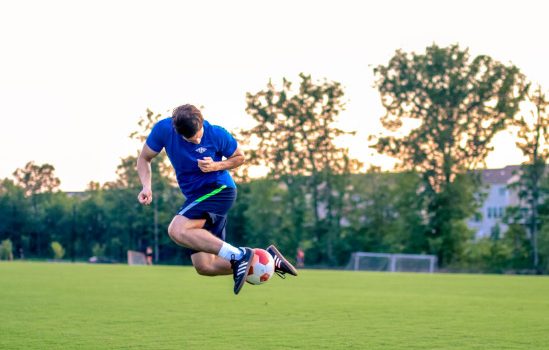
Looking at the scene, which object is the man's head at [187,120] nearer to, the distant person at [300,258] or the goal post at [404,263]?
the goal post at [404,263]

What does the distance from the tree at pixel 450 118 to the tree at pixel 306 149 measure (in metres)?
8.83

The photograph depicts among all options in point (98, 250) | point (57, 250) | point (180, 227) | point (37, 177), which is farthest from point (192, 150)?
point (37, 177)

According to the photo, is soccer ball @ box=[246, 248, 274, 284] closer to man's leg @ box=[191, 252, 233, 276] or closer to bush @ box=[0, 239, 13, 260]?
man's leg @ box=[191, 252, 233, 276]

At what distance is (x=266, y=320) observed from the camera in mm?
15320

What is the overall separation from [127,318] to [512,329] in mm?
6663

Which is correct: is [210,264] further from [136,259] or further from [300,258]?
[136,259]

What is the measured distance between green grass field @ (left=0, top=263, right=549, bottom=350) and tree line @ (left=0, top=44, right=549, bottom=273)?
36.1 m

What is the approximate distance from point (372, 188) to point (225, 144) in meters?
64.0

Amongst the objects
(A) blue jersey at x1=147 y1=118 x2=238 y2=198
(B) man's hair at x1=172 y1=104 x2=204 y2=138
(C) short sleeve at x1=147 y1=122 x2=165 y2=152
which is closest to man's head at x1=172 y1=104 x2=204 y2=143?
(B) man's hair at x1=172 y1=104 x2=204 y2=138

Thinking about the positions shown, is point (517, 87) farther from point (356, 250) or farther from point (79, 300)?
→ point (79, 300)

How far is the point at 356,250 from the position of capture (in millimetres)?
68500

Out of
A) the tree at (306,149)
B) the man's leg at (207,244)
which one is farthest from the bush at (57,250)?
the man's leg at (207,244)

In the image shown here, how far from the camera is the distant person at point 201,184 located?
9.25 metres

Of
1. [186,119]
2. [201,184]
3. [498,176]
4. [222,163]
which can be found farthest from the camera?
[498,176]
